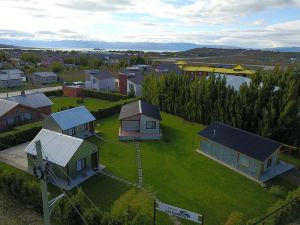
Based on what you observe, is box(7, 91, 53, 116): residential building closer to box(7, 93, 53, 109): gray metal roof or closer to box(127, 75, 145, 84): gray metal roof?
box(7, 93, 53, 109): gray metal roof

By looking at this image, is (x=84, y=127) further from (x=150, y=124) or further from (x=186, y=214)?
(x=186, y=214)

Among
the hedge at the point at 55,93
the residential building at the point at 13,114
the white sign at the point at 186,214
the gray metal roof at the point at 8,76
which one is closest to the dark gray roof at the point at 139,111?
the residential building at the point at 13,114

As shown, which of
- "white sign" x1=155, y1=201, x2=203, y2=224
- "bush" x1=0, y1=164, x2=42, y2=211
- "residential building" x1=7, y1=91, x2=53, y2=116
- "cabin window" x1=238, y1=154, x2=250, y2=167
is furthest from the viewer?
"residential building" x1=7, y1=91, x2=53, y2=116

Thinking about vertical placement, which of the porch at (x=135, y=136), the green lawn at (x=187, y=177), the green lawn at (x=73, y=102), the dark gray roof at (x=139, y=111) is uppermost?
the dark gray roof at (x=139, y=111)

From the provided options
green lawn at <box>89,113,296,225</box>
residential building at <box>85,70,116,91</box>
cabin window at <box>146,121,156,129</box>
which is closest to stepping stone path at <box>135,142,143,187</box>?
green lawn at <box>89,113,296,225</box>

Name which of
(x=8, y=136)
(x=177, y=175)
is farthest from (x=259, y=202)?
(x=8, y=136)

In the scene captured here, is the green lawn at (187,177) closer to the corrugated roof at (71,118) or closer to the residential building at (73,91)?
the corrugated roof at (71,118)

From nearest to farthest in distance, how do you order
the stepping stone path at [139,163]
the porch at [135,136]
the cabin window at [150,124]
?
1. the stepping stone path at [139,163]
2. the porch at [135,136]
3. the cabin window at [150,124]
